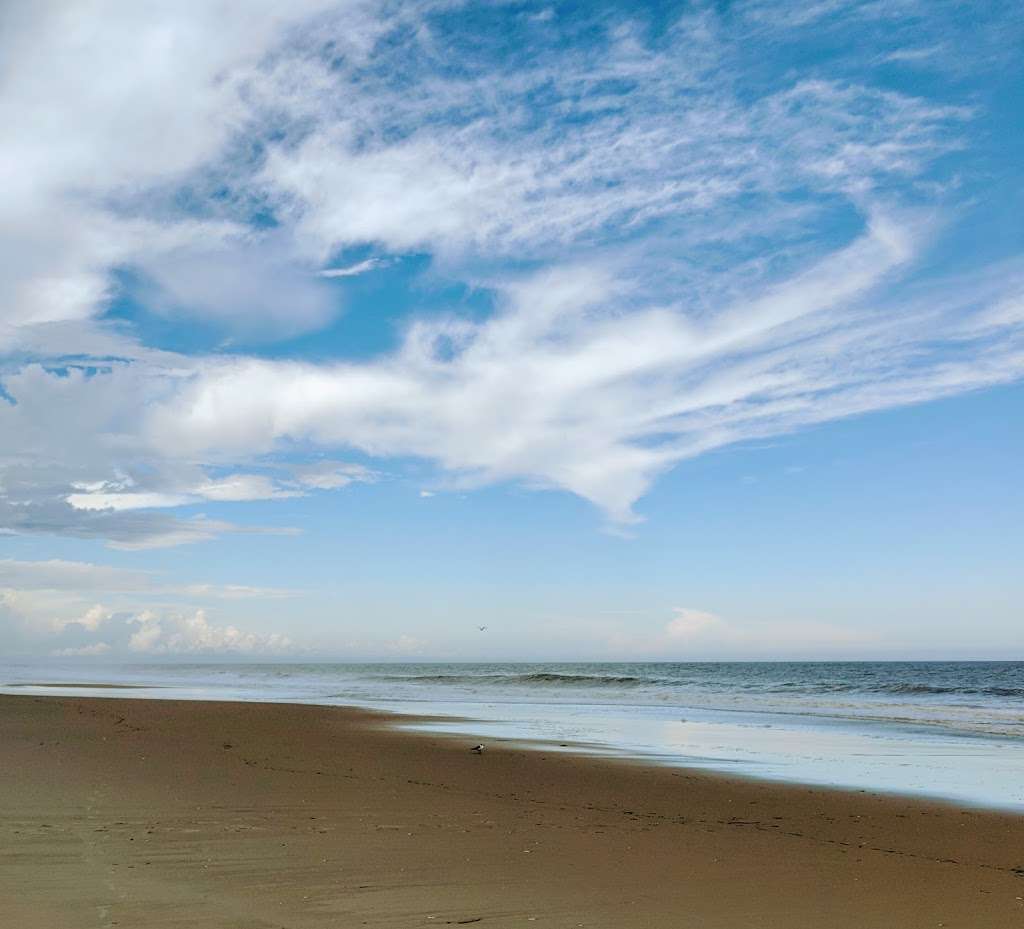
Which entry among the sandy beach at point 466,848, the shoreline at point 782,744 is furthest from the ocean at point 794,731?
the sandy beach at point 466,848

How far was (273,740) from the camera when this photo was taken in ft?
61.1

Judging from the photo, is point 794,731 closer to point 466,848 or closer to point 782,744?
point 782,744

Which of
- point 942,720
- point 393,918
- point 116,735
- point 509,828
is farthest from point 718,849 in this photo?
point 942,720

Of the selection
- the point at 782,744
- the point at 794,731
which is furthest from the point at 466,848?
the point at 794,731

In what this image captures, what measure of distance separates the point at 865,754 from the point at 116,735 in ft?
50.9

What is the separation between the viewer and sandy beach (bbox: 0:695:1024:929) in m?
6.59

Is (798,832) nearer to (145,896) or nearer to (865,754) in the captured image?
(145,896)

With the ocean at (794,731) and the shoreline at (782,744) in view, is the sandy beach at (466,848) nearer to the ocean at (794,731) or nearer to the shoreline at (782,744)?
the shoreline at (782,744)

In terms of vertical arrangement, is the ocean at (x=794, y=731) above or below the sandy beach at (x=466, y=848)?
below

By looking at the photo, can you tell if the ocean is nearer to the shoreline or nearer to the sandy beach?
the shoreline

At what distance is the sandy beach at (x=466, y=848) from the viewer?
6.59 metres

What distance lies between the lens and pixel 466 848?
860cm

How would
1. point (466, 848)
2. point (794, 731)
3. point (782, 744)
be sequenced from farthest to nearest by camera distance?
point (794, 731) → point (782, 744) → point (466, 848)

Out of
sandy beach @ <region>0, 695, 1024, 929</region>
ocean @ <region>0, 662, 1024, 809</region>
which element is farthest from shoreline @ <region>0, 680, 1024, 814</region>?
sandy beach @ <region>0, 695, 1024, 929</region>
